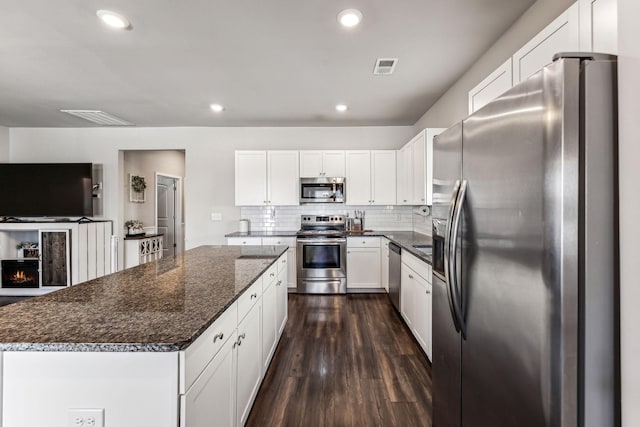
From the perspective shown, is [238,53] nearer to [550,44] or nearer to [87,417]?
[550,44]

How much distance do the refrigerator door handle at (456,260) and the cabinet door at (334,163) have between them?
3510 mm

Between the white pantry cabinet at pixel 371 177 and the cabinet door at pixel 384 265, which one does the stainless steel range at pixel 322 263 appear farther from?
the white pantry cabinet at pixel 371 177

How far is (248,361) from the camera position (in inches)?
67.7

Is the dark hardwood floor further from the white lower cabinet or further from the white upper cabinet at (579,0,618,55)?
the white upper cabinet at (579,0,618,55)

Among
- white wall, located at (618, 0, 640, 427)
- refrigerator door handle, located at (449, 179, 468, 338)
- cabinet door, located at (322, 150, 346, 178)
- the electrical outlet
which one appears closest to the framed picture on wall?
cabinet door, located at (322, 150, 346, 178)

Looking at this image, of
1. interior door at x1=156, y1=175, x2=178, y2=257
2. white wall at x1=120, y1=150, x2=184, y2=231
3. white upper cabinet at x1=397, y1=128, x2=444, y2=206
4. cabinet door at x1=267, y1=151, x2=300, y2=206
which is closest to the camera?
white upper cabinet at x1=397, y1=128, x2=444, y2=206

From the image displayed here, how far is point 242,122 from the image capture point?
15.6ft

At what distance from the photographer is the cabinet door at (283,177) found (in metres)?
4.68

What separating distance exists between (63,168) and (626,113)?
6346mm

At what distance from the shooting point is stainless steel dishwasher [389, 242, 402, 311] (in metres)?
3.42

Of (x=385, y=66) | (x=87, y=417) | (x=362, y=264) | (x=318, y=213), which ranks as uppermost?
(x=385, y=66)

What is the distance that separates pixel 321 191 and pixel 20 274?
4766mm

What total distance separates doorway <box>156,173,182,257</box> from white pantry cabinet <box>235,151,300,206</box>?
278 centimetres

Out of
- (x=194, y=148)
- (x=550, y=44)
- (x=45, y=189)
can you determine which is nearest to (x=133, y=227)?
(x=45, y=189)
